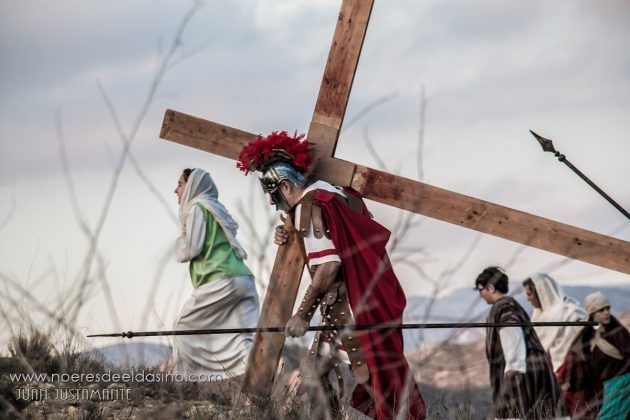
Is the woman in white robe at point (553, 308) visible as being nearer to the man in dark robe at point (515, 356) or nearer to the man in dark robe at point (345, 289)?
the man in dark robe at point (515, 356)

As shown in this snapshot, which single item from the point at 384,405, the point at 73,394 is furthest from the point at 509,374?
the point at 73,394

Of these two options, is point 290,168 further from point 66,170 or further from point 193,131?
point 66,170

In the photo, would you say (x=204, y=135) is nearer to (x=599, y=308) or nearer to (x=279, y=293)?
(x=279, y=293)

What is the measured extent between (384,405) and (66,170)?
8.34ft

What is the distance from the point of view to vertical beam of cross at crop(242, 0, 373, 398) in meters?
6.55

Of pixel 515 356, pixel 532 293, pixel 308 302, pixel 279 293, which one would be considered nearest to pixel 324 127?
pixel 279 293

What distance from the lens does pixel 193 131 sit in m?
6.92

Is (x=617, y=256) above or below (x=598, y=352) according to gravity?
above

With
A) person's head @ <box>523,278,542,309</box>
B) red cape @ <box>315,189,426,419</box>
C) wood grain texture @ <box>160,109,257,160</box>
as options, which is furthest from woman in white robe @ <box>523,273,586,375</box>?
red cape @ <box>315,189,426,419</box>

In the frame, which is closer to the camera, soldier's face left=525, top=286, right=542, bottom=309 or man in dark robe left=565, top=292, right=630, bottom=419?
man in dark robe left=565, top=292, right=630, bottom=419

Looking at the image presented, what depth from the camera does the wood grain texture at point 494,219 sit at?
21.2ft

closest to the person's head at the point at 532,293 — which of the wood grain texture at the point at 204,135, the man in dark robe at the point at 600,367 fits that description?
the man in dark robe at the point at 600,367

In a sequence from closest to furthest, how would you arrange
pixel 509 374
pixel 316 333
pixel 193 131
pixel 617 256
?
1. pixel 316 333
2. pixel 617 256
3. pixel 193 131
4. pixel 509 374

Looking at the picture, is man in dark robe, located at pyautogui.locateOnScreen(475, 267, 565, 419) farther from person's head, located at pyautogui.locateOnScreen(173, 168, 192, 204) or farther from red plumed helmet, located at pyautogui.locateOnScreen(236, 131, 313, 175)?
person's head, located at pyautogui.locateOnScreen(173, 168, 192, 204)
